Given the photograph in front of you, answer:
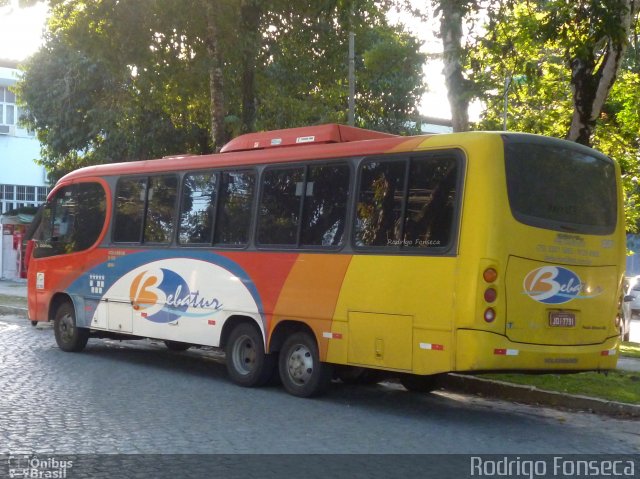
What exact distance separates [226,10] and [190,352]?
19.7 feet

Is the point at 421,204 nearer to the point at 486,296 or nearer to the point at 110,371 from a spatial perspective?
the point at 486,296

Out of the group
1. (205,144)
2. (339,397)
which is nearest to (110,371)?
(339,397)

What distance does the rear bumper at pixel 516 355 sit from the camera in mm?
9672

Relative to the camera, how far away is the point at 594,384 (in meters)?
12.2

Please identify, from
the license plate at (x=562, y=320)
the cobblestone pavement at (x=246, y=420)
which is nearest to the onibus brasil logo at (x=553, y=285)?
the license plate at (x=562, y=320)

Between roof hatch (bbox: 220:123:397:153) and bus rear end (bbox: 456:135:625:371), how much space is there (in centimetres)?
195

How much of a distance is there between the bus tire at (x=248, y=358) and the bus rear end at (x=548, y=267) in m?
3.10

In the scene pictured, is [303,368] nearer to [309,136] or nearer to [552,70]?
[309,136]

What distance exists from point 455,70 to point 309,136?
5.17 m

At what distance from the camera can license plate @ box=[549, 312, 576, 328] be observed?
10.3 metres

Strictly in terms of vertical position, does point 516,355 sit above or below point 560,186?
below

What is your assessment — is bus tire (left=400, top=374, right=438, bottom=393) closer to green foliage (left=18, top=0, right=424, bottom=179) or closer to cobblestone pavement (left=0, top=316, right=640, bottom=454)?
cobblestone pavement (left=0, top=316, right=640, bottom=454)

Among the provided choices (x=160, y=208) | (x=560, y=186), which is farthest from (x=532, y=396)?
(x=160, y=208)

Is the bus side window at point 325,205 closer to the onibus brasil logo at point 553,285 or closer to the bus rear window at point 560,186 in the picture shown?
the bus rear window at point 560,186
